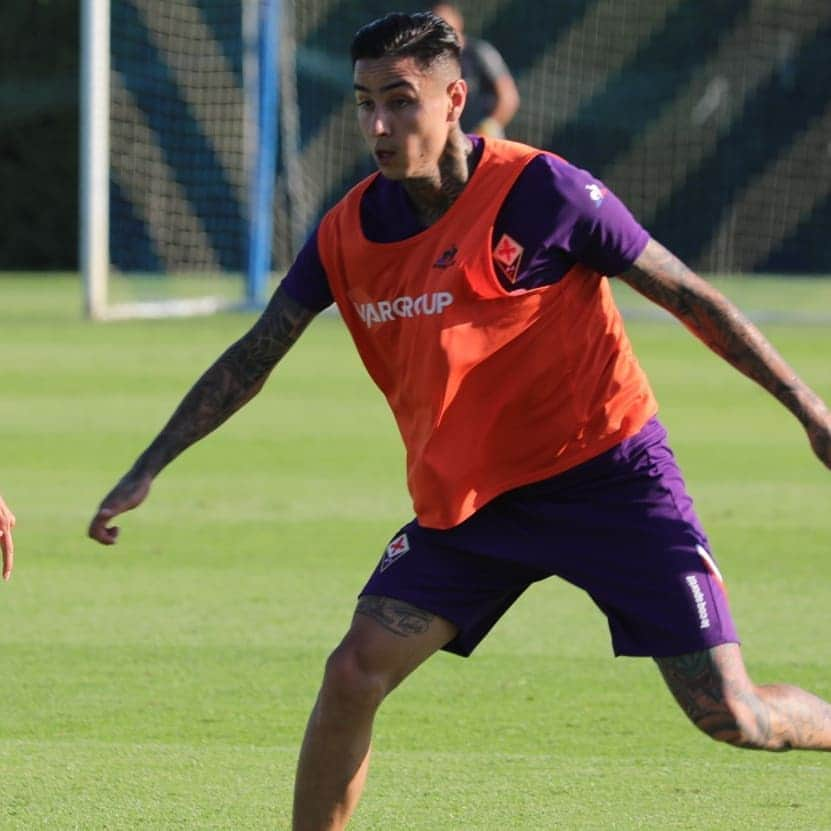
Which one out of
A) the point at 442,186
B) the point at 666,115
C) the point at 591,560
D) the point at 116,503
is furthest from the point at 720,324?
the point at 666,115

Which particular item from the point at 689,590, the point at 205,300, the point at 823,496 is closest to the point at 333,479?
the point at 823,496

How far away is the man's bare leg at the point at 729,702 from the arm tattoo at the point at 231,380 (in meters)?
1.29

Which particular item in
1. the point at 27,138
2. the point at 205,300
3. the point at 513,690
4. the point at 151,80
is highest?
the point at 513,690

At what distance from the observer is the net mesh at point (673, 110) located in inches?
1013

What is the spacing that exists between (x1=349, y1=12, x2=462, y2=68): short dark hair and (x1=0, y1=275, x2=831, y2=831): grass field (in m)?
2.03

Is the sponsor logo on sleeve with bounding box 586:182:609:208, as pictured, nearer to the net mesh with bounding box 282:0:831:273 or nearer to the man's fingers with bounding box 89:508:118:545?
the man's fingers with bounding box 89:508:118:545

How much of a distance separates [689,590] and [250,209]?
17572 mm

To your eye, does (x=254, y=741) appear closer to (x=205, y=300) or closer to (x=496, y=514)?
(x=496, y=514)

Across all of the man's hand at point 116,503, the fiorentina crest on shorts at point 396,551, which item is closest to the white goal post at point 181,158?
the man's hand at point 116,503

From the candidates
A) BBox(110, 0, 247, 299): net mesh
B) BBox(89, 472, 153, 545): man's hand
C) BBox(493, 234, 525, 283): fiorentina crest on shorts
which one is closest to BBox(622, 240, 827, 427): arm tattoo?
BBox(493, 234, 525, 283): fiorentina crest on shorts

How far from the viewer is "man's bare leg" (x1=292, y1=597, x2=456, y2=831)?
4820mm

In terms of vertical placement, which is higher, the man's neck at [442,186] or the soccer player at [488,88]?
the man's neck at [442,186]

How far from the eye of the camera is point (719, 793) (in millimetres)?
5750

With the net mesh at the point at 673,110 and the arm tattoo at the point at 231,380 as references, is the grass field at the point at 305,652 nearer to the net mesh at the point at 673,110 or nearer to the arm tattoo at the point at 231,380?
the arm tattoo at the point at 231,380
